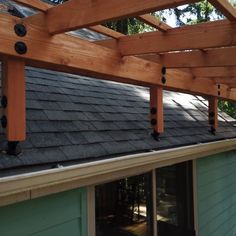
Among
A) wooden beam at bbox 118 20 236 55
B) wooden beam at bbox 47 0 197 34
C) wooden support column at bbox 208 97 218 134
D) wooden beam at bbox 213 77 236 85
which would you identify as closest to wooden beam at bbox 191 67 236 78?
wooden beam at bbox 213 77 236 85

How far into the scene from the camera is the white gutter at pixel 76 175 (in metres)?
2.15

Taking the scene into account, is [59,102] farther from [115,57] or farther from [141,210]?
[141,210]

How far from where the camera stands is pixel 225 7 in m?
2.02

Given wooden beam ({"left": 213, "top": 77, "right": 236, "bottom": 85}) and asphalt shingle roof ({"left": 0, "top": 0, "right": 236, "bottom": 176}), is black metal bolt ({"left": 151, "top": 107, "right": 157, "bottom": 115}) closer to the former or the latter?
asphalt shingle roof ({"left": 0, "top": 0, "right": 236, "bottom": 176})

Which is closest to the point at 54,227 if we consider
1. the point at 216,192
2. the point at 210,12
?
the point at 216,192

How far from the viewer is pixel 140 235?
4.24 meters

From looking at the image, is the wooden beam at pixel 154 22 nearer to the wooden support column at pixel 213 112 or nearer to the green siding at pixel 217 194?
the wooden support column at pixel 213 112

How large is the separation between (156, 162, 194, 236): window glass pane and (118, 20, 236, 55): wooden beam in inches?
95.2

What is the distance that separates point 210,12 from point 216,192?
52.5ft

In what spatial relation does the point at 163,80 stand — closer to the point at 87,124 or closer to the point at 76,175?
the point at 87,124

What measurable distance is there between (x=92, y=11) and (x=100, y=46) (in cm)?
67

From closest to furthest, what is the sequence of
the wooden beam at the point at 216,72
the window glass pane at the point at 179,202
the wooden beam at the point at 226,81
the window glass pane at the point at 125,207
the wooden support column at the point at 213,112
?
the window glass pane at the point at 125,207, the wooden beam at the point at 216,72, the wooden beam at the point at 226,81, the window glass pane at the point at 179,202, the wooden support column at the point at 213,112

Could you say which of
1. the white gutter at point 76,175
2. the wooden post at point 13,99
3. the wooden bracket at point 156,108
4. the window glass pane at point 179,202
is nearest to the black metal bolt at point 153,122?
the wooden bracket at point 156,108

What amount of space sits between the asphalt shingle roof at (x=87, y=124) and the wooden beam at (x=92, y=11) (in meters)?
0.91
